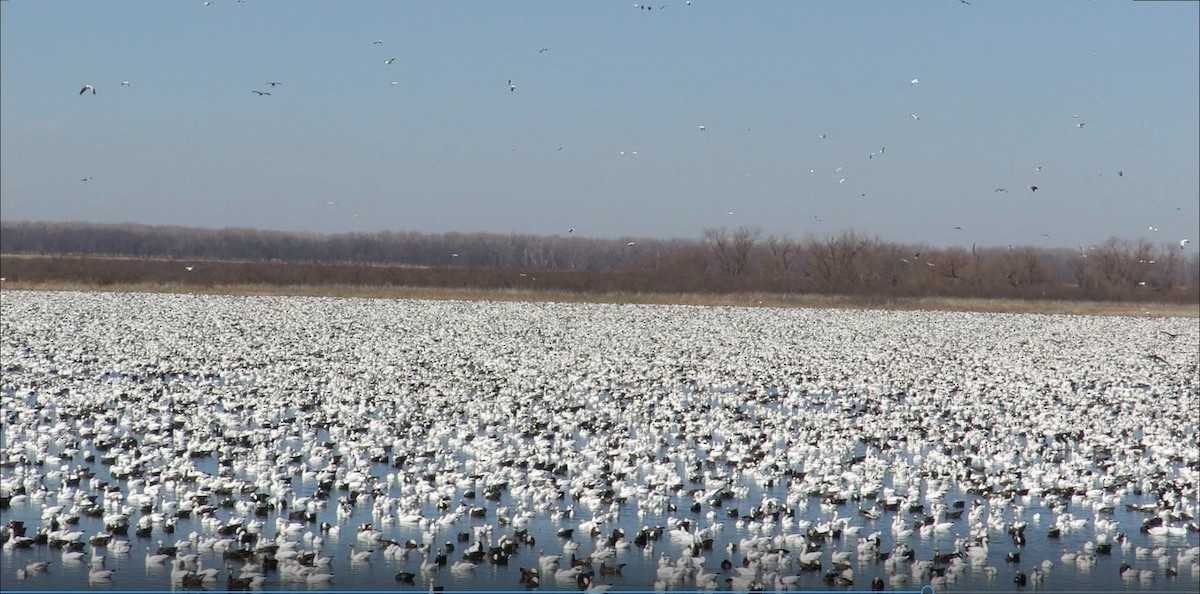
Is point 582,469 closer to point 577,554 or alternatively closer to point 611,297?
point 577,554

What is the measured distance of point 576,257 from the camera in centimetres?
18938

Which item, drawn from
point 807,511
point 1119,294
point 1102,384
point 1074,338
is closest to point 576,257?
point 1119,294

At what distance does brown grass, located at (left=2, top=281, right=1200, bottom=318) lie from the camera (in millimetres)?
60719

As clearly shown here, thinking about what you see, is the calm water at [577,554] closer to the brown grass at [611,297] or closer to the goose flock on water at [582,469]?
the goose flock on water at [582,469]

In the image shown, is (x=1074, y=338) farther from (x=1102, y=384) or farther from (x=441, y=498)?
(x=441, y=498)

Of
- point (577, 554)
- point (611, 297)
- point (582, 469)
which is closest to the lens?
point (577, 554)

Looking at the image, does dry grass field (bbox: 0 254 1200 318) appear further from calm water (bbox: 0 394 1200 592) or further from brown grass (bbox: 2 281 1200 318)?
calm water (bbox: 0 394 1200 592)

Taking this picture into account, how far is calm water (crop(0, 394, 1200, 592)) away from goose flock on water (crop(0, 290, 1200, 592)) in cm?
4

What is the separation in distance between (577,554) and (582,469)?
3729 mm

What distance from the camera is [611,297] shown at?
6406cm

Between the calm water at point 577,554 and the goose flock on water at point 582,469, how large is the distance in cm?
4

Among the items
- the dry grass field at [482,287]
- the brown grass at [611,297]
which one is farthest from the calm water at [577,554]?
the dry grass field at [482,287]

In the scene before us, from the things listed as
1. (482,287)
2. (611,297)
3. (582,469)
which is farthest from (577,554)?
(482,287)

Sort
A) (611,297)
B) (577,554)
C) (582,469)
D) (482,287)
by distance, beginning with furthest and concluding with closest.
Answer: (482,287)
(611,297)
(582,469)
(577,554)
